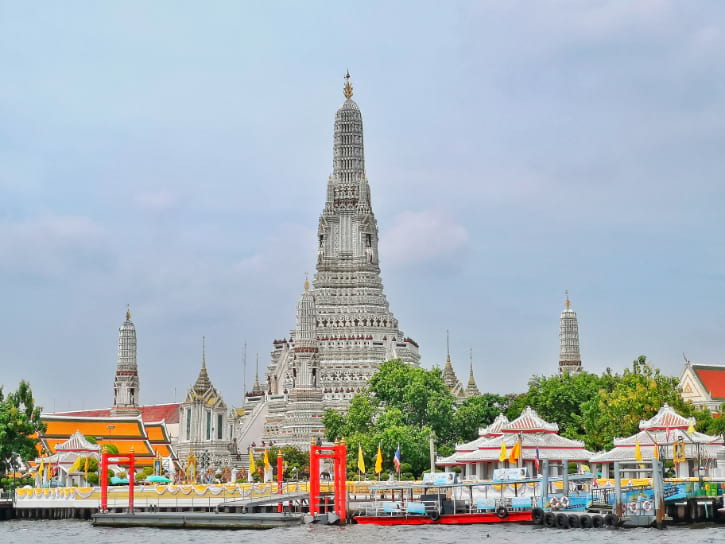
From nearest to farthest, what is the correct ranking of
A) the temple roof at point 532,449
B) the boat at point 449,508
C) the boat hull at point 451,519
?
1. the boat hull at point 451,519
2. the boat at point 449,508
3. the temple roof at point 532,449

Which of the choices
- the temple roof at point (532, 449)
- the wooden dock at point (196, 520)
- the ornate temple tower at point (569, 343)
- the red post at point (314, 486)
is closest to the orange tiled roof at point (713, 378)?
the ornate temple tower at point (569, 343)

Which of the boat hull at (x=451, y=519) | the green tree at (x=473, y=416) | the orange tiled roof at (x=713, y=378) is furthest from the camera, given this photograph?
the orange tiled roof at (x=713, y=378)

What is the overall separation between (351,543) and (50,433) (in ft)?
199

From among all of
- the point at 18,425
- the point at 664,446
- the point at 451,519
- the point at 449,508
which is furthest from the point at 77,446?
the point at 664,446

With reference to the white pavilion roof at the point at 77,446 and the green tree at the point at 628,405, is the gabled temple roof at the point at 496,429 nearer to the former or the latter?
the green tree at the point at 628,405

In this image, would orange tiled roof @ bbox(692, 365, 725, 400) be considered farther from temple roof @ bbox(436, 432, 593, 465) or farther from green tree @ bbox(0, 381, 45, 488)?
green tree @ bbox(0, 381, 45, 488)

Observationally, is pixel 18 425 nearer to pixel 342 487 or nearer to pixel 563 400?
pixel 342 487

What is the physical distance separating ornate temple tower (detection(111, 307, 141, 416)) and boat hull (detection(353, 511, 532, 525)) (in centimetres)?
6201

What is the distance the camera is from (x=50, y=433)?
109250 mm

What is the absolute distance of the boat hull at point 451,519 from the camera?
61562 millimetres

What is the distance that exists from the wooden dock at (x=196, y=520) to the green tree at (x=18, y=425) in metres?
13.4

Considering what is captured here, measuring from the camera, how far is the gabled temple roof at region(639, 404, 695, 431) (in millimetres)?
72125

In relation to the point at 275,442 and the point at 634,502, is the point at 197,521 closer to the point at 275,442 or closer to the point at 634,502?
the point at 634,502

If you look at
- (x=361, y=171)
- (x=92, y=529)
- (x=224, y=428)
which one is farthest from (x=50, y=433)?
(x=92, y=529)
